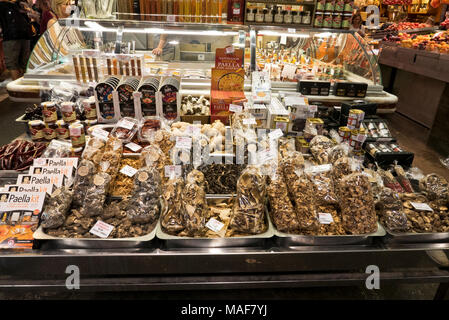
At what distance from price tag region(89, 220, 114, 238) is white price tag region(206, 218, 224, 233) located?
486 mm

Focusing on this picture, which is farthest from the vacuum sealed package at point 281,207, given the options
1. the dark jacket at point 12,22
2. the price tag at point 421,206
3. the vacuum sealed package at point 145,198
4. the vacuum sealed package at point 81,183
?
the dark jacket at point 12,22

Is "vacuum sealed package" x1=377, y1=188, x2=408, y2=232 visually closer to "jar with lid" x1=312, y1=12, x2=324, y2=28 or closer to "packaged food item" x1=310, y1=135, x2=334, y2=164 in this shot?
"packaged food item" x1=310, y1=135, x2=334, y2=164

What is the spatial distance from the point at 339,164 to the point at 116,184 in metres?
1.34

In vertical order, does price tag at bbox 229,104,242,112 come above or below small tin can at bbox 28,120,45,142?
above

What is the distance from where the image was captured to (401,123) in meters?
5.78

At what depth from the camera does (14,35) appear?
6.82 m

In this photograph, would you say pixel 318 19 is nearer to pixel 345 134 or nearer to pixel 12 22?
pixel 345 134

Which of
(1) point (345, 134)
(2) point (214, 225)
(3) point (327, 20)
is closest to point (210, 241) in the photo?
(2) point (214, 225)

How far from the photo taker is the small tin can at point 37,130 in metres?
2.18

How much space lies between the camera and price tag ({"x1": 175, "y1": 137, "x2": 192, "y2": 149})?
1693 millimetres

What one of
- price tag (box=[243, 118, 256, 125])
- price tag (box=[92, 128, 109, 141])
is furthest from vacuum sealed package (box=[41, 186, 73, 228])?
price tag (box=[243, 118, 256, 125])

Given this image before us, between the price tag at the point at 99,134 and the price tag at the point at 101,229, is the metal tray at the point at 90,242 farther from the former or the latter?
the price tag at the point at 99,134

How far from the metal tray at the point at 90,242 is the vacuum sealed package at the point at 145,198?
0.11 meters

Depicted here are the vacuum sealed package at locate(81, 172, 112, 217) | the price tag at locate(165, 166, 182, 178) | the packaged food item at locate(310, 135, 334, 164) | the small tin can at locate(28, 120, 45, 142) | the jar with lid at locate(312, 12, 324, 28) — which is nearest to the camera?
the vacuum sealed package at locate(81, 172, 112, 217)
